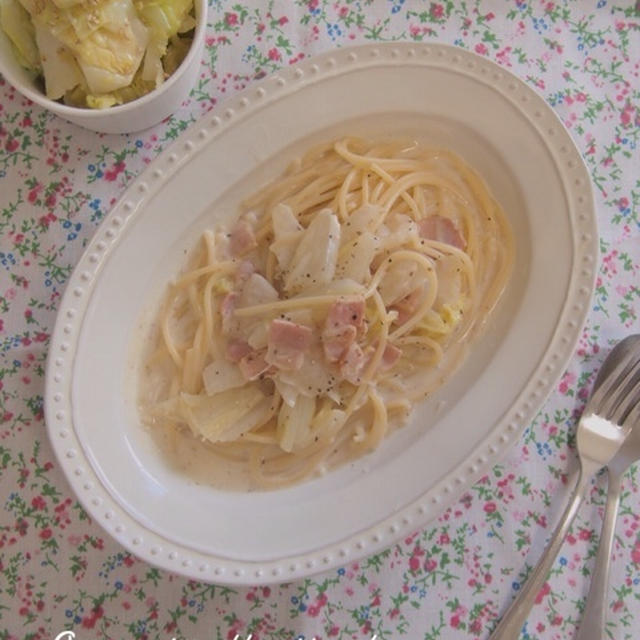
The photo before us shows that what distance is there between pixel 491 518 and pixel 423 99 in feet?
2.52

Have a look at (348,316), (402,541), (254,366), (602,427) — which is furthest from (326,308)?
(602,427)

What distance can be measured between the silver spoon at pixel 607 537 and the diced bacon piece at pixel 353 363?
17.6 inches

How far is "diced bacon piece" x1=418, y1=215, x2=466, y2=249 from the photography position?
4.60 ft

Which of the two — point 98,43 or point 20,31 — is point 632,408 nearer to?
point 98,43

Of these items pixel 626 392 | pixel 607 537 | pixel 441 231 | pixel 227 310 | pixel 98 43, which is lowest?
pixel 607 537

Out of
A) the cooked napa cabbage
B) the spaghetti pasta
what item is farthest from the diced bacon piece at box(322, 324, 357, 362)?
the cooked napa cabbage

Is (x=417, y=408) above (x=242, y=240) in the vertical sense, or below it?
below

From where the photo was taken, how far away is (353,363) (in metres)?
1.29

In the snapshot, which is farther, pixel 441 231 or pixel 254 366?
pixel 441 231

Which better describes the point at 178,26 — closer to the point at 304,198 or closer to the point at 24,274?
the point at 304,198

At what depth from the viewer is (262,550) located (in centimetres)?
123

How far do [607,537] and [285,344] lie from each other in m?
0.68

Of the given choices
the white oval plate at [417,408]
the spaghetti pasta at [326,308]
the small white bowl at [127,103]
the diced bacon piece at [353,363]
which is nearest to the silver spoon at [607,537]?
the white oval plate at [417,408]

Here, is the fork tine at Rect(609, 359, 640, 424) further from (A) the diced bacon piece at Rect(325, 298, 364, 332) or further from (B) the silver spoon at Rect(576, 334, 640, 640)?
(A) the diced bacon piece at Rect(325, 298, 364, 332)
